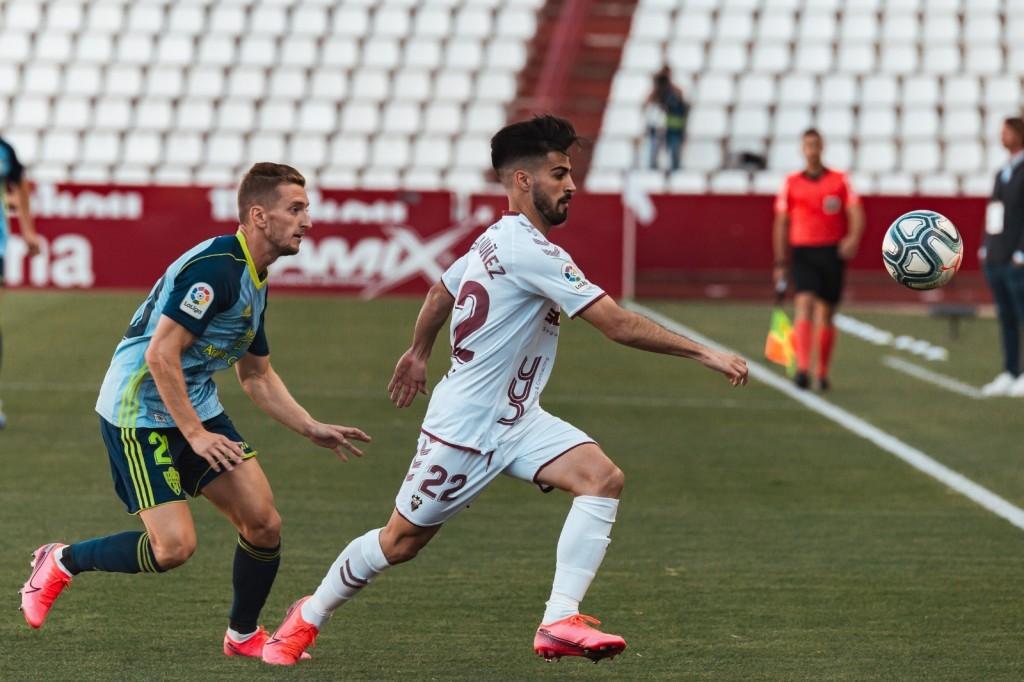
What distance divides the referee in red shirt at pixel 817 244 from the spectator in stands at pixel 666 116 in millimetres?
11617

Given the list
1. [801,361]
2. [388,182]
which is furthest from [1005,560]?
[388,182]

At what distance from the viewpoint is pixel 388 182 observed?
25.5 m

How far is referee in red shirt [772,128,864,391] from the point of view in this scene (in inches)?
529

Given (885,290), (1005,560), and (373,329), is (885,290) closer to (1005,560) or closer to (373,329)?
(373,329)

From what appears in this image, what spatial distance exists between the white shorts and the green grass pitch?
1.76 ft

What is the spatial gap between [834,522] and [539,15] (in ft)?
70.8

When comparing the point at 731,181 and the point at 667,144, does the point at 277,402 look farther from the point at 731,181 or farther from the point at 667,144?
the point at 667,144

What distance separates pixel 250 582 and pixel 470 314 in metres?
1.19

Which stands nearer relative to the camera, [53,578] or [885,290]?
[53,578]

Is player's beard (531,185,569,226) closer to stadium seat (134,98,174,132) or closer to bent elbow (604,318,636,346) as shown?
bent elbow (604,318,636,346)

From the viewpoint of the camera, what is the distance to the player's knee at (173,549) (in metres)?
5.30

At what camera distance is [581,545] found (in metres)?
5.27

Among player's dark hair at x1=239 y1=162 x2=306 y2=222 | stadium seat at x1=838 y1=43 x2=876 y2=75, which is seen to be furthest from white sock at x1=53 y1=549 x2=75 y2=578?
stadium seat at x1=838 y1=43 x2=876 y2=75

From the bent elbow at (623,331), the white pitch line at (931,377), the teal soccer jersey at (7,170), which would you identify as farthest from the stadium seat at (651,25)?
the bent elbow at (623,331)
